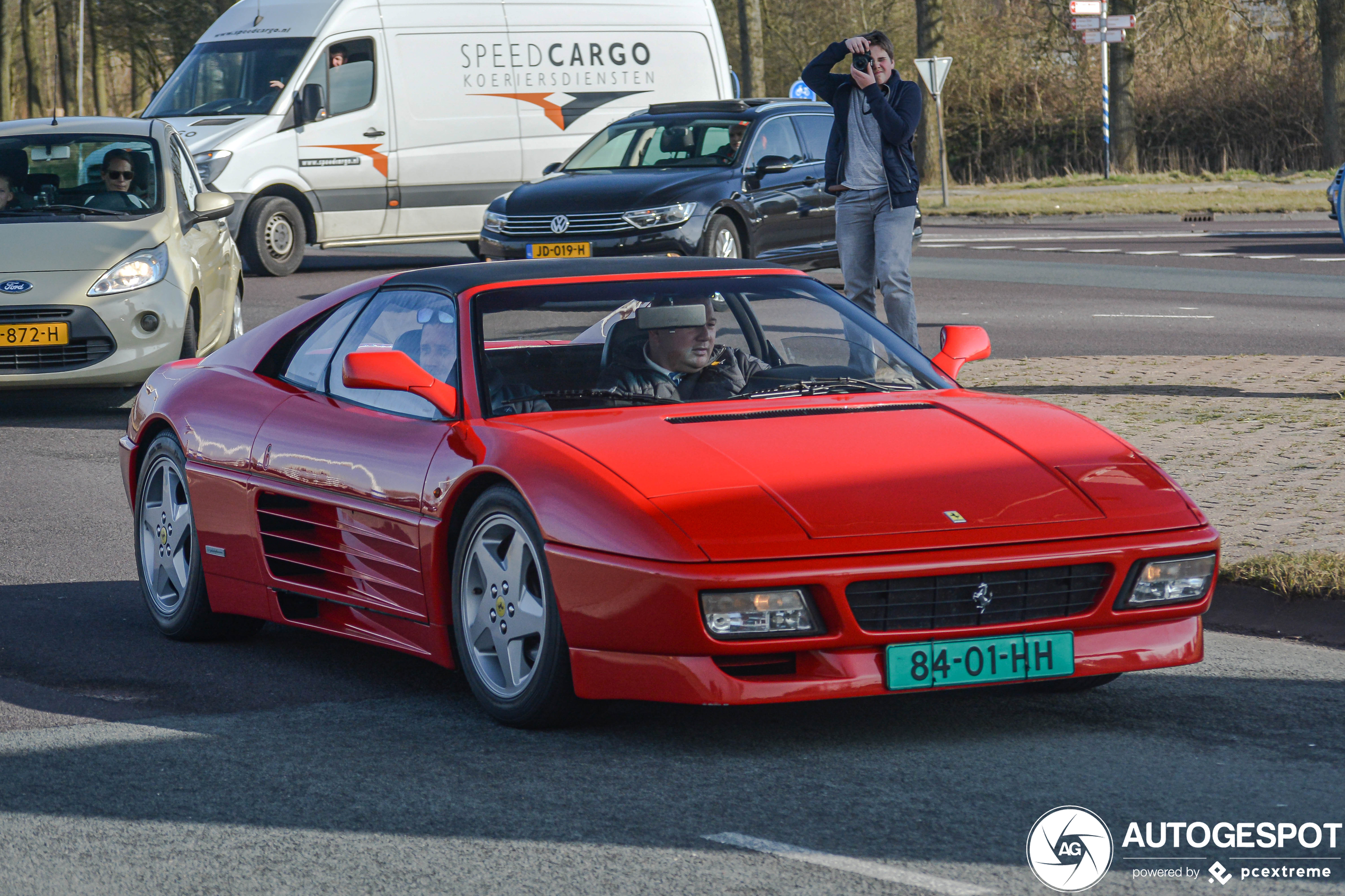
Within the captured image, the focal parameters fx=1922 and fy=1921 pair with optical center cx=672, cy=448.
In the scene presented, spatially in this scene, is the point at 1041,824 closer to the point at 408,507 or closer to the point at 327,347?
the point at 408,507

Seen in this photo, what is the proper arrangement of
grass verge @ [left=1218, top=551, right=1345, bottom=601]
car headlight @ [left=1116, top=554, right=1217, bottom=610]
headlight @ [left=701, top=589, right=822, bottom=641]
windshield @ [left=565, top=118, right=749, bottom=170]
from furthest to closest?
windshield @ [left=565, top=118, right=749, bottom=170] → grass verge @ [left=1218, top=551, right=1345, bottom=601] → car headlight @ [left=1116, top=554, right=1217, bottom=610] → headlight @ [left=701, top=589, right=822, bottom=641]

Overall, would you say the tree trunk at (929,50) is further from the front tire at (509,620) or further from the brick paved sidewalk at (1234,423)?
the front tire at (509,620)

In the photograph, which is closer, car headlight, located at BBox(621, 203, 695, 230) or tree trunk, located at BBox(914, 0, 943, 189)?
car headlight, located at BBox(621, 203, 695, 230)

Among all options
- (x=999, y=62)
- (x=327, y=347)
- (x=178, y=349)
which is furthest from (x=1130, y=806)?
(x=999, y=62)

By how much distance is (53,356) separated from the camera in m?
11.3

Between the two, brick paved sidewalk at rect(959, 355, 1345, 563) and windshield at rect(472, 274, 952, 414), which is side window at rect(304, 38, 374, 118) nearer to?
brick paved sidewalk at rect(959, 355, 1345, 563)

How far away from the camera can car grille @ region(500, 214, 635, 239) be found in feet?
55.4

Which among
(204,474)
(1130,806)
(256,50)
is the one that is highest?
(256,50)

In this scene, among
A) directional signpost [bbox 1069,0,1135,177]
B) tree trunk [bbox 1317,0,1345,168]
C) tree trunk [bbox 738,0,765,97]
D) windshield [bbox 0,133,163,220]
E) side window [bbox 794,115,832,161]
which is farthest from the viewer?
tree trunk [bbox 738,0,765,97]

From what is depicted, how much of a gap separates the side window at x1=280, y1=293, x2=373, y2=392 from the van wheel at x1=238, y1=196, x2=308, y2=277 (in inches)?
594

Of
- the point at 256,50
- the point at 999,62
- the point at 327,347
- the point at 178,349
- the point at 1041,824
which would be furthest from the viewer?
the point at 999,62

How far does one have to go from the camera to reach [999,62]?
161 ft

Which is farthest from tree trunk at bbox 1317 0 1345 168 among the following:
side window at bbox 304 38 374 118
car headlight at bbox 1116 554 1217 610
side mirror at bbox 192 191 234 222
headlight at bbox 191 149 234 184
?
car headlight at bbox 1116 554 1217 610

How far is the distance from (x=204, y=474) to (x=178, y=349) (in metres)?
5.61
